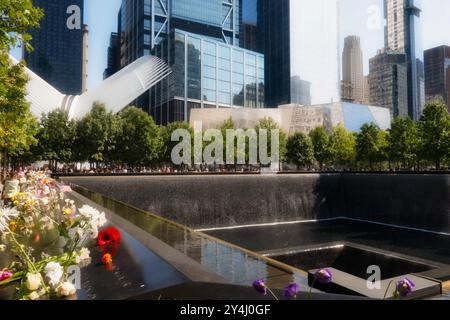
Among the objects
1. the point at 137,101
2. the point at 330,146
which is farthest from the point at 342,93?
the point at 330,146

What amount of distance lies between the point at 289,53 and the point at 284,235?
381ft

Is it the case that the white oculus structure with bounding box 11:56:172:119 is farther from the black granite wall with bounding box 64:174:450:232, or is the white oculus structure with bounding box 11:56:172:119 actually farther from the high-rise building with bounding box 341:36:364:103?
the high-rise building with bounding box 341:36:364:103

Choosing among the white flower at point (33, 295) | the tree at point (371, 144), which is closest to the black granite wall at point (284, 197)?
the white flower at point (33, 295)

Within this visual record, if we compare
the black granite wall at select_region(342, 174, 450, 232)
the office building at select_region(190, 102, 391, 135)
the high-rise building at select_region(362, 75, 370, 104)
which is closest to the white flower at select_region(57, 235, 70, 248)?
the black granite wall at select_region(342, 174, 450, 232)

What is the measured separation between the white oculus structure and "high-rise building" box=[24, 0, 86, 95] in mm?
33319

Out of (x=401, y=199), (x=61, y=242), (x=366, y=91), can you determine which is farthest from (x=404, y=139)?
(x=366, y=91)

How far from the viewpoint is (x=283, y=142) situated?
5309cm

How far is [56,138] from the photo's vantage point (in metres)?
38.8

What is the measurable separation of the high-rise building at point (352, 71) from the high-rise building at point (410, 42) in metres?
12.7

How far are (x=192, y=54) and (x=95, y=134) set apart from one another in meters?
51.4

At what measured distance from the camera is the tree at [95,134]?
39375mm

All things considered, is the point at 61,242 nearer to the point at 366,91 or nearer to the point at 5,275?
the point at 5,275

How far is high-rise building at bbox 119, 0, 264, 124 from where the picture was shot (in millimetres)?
83688
